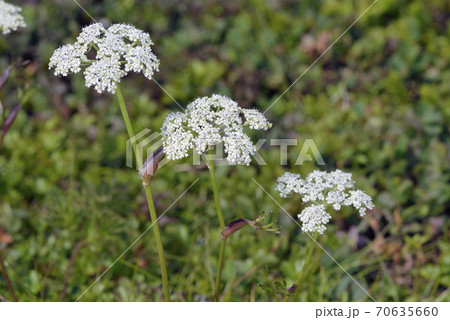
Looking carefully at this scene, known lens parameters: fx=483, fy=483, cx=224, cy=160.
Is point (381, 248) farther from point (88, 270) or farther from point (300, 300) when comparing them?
point (88, 270)

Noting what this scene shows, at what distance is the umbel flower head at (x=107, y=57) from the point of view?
164 centimetres

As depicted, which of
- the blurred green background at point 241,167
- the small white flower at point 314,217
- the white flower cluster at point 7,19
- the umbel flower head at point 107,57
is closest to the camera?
the umbel flower head at point 107,57

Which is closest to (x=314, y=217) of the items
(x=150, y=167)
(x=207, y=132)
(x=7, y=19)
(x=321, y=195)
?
(x=321, y=195)

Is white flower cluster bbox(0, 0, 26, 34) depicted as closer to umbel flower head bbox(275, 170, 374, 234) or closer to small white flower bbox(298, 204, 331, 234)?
umbel flower head bbox(275, 170, 374, 234)

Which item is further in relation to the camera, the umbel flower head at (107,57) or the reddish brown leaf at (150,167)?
the reddish brown leaf at (150,167)

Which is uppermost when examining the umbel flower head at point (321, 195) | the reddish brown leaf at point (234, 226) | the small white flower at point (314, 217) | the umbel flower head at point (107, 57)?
the umbel flower head at point (107, 57)

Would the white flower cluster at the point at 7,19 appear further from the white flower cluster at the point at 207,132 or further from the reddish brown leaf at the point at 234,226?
the reddish brown leaf at the point at 234,226

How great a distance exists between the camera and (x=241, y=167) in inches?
127

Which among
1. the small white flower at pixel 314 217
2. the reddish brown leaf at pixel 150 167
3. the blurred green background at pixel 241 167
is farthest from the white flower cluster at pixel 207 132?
the blurred green background at pixel 241 167

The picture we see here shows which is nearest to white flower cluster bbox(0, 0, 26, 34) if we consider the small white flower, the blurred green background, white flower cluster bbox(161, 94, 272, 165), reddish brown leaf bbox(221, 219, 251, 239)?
the blurred green background

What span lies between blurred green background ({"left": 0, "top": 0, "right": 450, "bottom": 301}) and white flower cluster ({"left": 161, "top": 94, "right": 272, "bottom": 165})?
2.80 ft

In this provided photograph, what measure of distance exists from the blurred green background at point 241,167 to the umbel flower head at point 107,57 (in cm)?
68

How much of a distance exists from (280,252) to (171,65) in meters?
2.06

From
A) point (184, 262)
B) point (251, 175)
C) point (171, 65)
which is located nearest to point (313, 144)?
point (251, 175)
